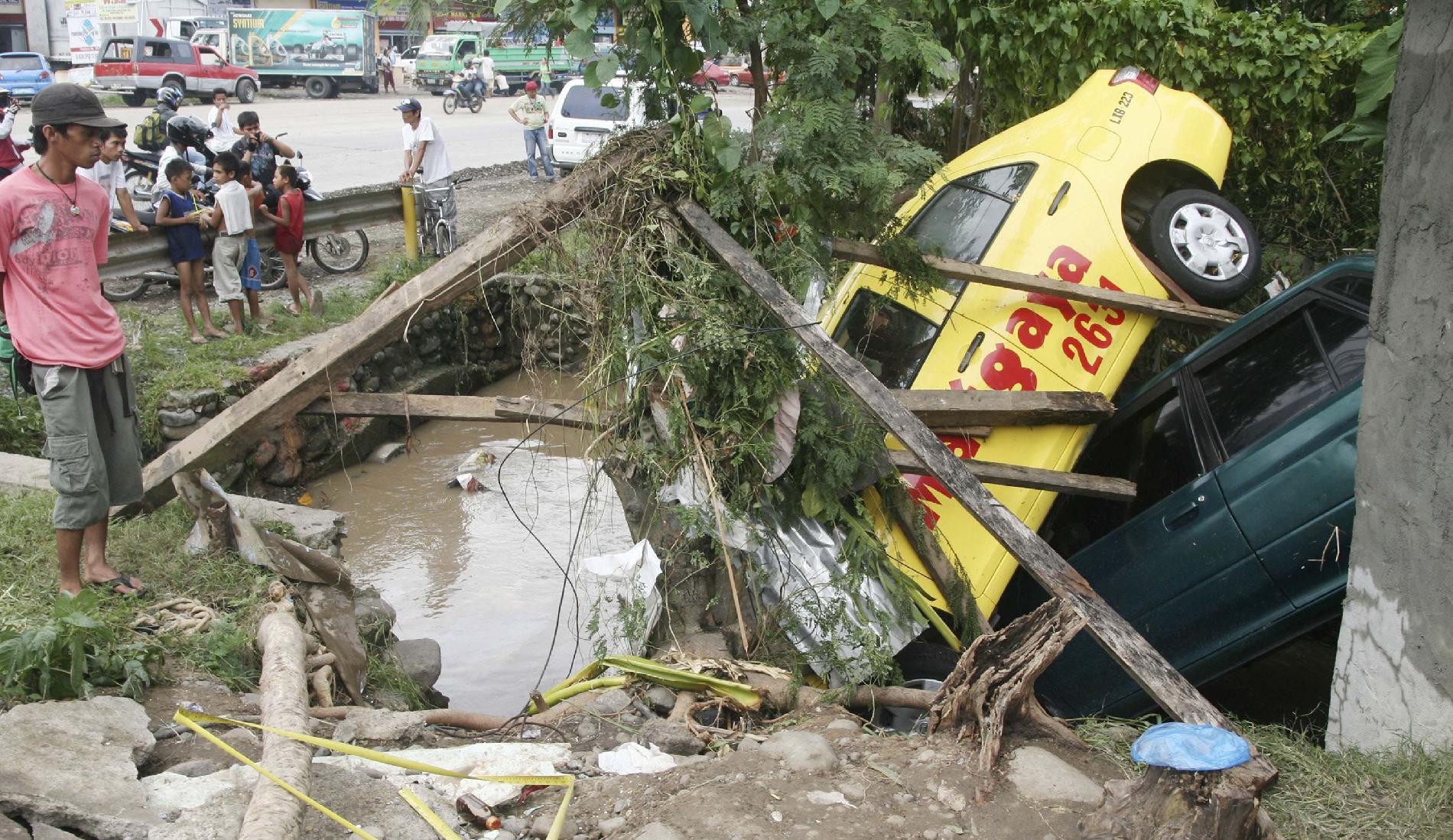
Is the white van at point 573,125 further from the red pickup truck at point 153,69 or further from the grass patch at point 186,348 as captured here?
the red pickup truck at point 153,69

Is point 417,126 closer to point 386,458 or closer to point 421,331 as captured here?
point 421,331

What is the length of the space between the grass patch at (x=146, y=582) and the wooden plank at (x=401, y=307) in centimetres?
27

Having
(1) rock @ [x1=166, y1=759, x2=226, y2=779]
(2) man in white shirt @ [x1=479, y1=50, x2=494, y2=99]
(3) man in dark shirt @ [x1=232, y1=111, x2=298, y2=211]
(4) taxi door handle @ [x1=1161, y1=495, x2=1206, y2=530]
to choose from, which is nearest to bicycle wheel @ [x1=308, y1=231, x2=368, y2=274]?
(3) man in dark shirt @ [x1=232, y1=111, x2=298, y2=211]

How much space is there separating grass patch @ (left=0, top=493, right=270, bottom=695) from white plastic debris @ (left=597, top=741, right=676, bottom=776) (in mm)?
1507

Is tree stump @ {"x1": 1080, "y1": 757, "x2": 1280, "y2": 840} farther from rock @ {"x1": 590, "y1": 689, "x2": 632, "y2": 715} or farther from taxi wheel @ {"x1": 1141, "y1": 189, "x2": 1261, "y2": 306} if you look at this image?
taxi wheel @ {"x1": 1141, "y1": 189, "x2": 1261, "y2": 306}

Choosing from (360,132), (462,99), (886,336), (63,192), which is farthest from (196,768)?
(462,99)

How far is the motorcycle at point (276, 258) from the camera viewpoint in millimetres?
9578

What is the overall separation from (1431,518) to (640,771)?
234 centimetres

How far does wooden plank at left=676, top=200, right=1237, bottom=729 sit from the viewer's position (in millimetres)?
3211

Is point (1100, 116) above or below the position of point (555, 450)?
above

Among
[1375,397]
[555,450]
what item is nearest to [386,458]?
[555,450]

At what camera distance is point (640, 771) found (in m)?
3.37

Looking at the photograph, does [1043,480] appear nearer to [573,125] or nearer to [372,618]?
[372,618]

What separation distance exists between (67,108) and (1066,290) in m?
4.17
